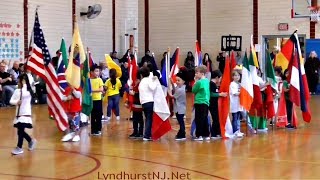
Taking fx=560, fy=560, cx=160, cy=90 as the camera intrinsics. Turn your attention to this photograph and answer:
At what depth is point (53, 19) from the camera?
81.3ft

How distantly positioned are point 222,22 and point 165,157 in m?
18.9

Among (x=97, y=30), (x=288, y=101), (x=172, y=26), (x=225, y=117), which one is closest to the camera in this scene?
(x=225, y=117)

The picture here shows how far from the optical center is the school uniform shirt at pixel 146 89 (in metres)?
11.6

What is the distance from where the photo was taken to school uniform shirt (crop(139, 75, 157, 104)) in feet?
38.1

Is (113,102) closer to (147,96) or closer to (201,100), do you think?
Result: (147,96)

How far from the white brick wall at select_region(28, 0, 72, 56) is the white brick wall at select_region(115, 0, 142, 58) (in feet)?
11.6

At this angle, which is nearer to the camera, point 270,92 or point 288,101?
point 270,92

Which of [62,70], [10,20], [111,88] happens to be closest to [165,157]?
[62,70]

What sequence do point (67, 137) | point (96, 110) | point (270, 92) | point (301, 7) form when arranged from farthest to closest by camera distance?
point (301, 7) → point (270, 92) → point (96, 110) → point (67, 137)

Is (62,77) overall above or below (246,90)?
above

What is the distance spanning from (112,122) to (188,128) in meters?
2.36

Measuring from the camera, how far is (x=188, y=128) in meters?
13.7

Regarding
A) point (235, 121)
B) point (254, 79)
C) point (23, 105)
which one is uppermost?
point (254, 79)

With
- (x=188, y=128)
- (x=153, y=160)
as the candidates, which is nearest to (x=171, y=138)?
(x=188, y=128)
